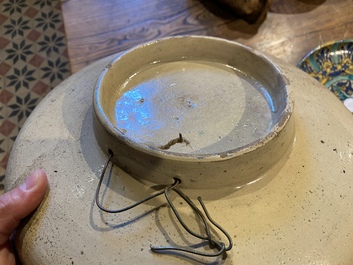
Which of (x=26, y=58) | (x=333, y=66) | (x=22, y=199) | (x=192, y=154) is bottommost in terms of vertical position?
(x=26, y=58)

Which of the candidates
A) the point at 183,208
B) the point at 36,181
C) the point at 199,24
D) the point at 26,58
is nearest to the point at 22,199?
the point at 36,181

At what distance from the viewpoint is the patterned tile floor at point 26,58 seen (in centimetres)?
208

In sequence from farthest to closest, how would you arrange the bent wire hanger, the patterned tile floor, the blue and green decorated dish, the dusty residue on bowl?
1. the patterned tile floor
2. the blue and green decorated dish
3. the dusty residue on bowl
4. the bent wire hanger

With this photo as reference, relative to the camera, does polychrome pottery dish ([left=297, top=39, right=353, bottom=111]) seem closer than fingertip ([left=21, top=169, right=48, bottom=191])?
No

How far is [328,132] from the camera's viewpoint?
2.56 ft

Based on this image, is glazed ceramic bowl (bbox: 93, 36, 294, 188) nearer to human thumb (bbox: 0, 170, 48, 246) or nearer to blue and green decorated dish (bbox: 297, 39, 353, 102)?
human thumb (bbox: 0, 170, 48, 246)

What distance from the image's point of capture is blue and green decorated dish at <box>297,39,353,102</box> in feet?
4.76

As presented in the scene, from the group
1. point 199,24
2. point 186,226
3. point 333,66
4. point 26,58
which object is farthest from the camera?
point 26,58

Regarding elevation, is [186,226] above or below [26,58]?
above

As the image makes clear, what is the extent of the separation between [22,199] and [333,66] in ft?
3.91

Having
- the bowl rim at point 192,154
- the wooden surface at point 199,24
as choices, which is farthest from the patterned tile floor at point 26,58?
the bowl rim at point 192,154

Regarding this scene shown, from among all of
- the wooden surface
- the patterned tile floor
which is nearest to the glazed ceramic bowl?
the wooden surface

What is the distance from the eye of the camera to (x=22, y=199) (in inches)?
27.0

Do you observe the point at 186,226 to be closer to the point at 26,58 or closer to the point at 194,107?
the point at 194,107
